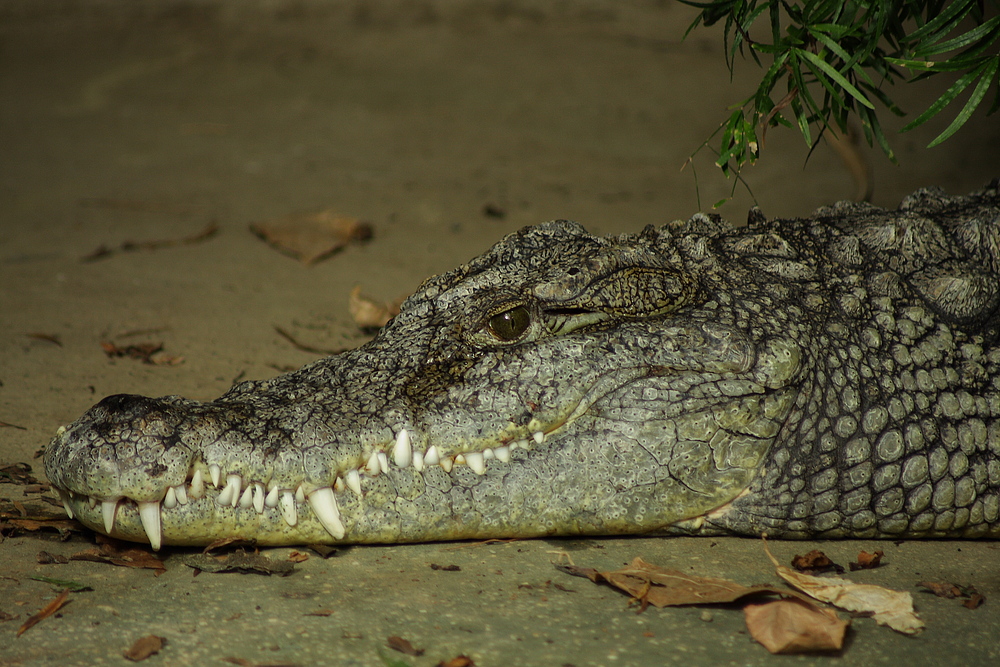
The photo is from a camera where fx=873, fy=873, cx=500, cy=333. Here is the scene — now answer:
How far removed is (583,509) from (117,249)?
3.99 m

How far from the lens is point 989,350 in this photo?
2.99 meters

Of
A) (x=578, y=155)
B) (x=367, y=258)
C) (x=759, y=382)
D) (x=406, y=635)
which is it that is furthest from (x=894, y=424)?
(x=578, y=155)

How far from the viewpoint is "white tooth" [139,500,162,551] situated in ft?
7.64

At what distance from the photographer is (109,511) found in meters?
2.34

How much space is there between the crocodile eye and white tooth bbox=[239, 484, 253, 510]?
85 cm

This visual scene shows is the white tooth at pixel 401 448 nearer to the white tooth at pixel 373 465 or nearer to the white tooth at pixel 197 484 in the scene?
the white tooth at pixel 373 465

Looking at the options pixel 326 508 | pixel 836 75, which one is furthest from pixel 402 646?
pixel 836 75

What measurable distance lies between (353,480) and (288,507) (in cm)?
19

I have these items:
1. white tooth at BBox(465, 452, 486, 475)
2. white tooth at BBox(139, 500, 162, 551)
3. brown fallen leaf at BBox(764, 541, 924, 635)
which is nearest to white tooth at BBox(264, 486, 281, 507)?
white tooth at BBox(139, 500, 162, 551)

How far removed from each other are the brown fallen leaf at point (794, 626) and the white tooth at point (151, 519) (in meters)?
1.56

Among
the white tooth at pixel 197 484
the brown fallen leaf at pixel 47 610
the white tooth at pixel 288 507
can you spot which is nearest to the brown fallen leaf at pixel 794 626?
the white tooth at pixel 288 507

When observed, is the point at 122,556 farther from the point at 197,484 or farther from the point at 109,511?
the point at 197,484

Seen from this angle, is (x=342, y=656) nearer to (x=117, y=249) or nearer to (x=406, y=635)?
(x=406, y=635)

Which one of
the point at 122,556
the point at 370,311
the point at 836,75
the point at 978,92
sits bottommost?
the point at 122,556
